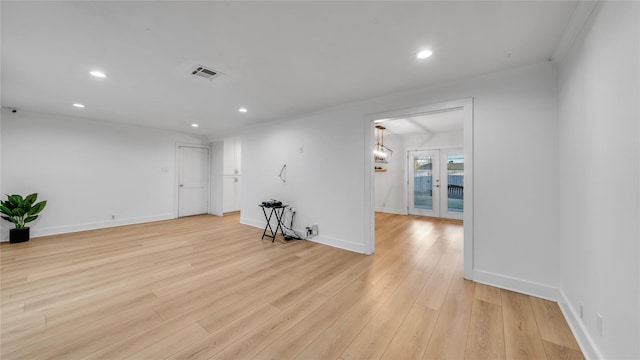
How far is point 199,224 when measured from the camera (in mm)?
5777

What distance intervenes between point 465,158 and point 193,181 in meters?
7.04

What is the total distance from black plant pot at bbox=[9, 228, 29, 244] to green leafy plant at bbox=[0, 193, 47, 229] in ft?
0.26

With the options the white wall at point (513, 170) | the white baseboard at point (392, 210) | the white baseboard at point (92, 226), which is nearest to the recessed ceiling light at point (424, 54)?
the white wall at point (513, 170)

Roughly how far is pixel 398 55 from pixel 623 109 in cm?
158

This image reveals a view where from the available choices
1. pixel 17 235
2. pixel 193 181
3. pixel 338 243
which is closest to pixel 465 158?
pixel 338 243

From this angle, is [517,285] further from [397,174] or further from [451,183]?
[397,174]

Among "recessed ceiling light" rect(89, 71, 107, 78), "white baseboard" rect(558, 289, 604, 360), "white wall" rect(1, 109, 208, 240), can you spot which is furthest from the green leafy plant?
"white baseboard" rect(558, 289, 604, 360)

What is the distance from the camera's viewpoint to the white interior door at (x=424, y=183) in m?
6.83

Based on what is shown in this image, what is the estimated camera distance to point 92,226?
16.9 feet

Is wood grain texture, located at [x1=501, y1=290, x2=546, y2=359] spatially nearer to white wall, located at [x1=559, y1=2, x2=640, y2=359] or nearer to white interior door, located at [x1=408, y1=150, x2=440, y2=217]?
white wall, located at [x1=559, y1=2, x2=640, y2=359]

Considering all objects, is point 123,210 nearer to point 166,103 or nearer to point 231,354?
point 166,103

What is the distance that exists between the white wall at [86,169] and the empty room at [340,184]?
43 mm

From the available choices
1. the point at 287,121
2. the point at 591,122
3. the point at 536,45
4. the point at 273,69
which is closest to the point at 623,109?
the point at 591,122

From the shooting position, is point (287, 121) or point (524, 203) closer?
point (524, 203)
